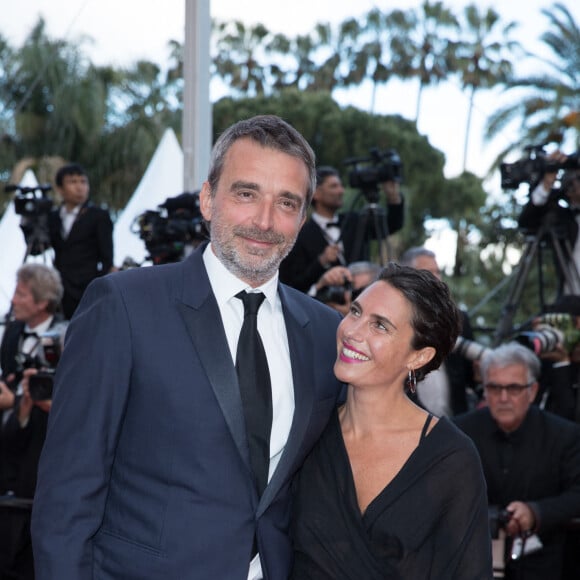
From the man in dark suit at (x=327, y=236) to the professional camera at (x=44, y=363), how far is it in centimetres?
137

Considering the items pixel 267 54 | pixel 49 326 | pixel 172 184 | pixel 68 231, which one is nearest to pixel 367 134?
pixel 267 54

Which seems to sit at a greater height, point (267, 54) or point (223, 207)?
point (267, 54)

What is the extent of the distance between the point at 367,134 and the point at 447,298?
2130cm

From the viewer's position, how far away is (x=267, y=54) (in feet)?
99.9

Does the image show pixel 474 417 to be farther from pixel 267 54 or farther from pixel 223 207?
pixel 267 54

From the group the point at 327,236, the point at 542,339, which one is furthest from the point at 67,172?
the point at 542,339

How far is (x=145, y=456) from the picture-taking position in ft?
6.66

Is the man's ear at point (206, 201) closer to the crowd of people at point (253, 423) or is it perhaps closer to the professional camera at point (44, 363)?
the crowd of people at point (253, 423)

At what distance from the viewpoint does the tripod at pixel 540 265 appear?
18.9ft

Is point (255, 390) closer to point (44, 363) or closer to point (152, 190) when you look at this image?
point (44, 363)

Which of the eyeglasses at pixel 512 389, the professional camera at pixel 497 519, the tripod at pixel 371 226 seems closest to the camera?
the professional camera at pixel 497 519

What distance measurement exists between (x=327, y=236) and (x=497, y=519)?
92.6 inches

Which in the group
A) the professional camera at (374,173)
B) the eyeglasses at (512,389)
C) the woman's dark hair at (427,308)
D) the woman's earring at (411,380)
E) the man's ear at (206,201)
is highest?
the professional camera at (374,173)

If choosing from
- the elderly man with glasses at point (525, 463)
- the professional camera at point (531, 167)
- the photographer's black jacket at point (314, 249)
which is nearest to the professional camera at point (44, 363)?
the photographer's black jacket at point (314, 249)
